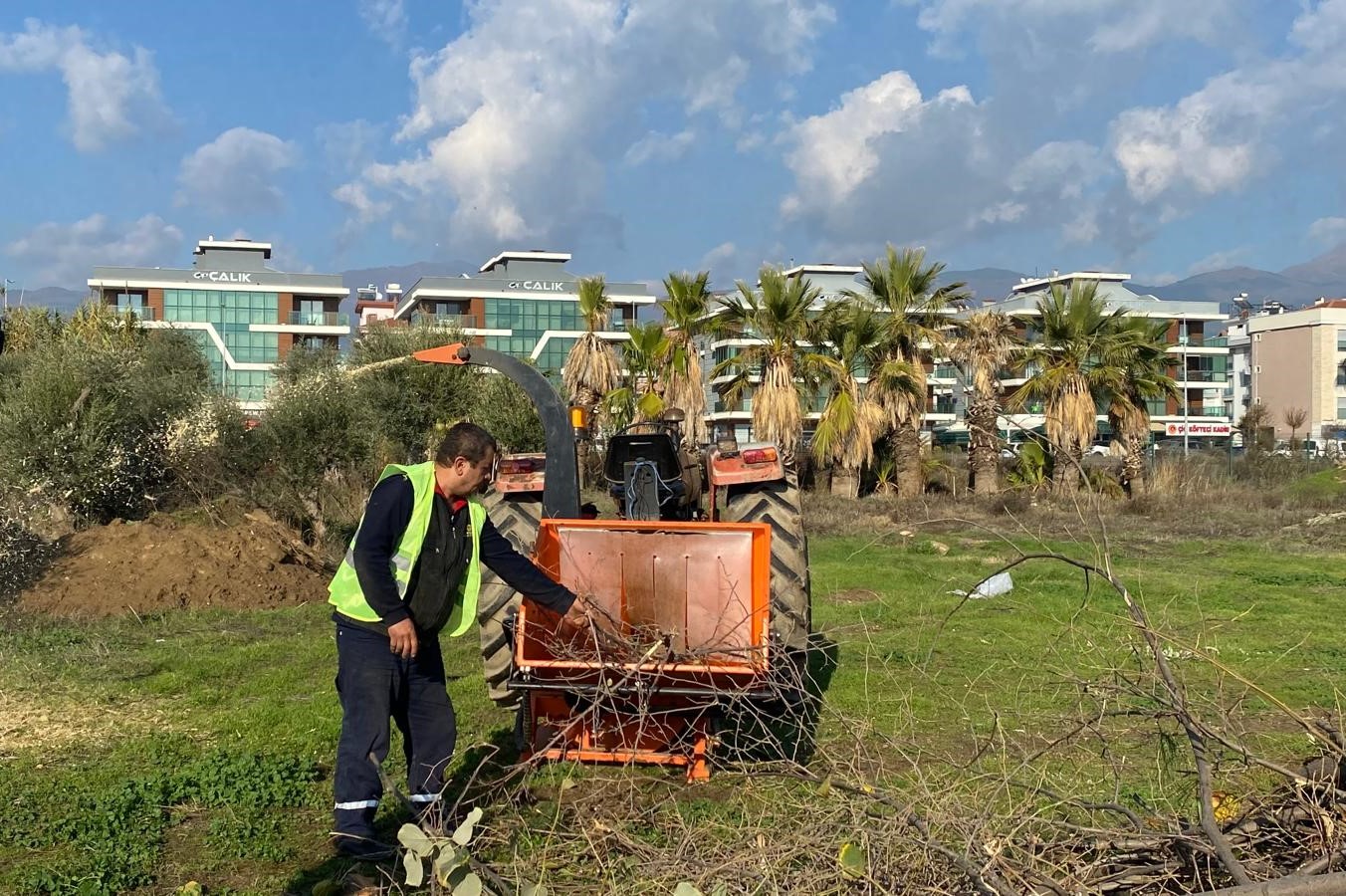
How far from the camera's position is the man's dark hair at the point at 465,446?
509 centimetres

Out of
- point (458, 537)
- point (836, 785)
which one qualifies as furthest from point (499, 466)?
point (836, 785)

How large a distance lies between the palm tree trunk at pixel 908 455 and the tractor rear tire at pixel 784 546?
69.1 feet

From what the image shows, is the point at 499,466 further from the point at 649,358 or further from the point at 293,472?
the point at 649,358

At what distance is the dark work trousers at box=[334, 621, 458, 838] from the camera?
479 cm

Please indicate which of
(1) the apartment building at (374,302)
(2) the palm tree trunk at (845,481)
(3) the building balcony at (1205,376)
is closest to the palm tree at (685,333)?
(2) the palm tree trunk at (845,481)

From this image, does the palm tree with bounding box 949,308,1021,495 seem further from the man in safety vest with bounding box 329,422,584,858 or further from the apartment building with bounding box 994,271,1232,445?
the apartment building with bounding box 994,271,1232,445

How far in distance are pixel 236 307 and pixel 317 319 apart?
4.18 metres

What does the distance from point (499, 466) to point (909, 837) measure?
17.6 feet

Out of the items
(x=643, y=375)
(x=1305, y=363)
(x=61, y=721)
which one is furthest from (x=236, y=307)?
(x=61, y=721)

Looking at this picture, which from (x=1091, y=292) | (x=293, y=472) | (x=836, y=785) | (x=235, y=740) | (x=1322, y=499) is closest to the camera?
(x=836, y=785)

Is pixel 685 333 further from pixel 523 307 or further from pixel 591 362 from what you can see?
pixel 523 307

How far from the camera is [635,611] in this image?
6484mm

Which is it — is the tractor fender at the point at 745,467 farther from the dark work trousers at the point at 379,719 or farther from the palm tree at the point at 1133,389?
the palm tree at the point at 1133,389

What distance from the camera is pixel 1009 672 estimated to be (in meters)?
7.91
